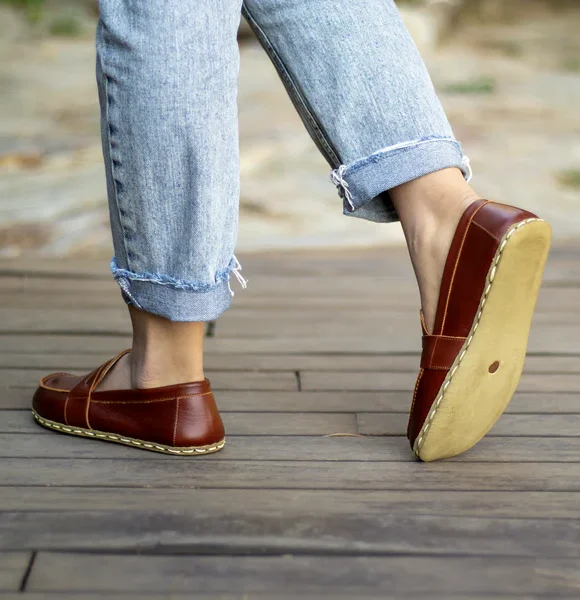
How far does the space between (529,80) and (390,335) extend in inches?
133

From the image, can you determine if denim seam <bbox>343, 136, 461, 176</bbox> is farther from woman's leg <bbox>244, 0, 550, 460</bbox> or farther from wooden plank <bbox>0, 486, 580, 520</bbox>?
wooden plank <bbox>0, 486, 580, 520</bbox>

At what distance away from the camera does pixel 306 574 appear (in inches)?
31.7

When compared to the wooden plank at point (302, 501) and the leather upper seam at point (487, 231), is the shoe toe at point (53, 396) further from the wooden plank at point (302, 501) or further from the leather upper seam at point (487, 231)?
the leather upper seam at point (487, 231)

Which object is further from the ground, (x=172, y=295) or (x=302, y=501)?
(x=172, y=295)

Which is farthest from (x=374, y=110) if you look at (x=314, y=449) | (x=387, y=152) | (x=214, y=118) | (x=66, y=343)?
(x=66, y=343)

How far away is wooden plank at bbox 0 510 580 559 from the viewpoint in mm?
847

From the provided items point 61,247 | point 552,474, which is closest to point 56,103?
point 61,247

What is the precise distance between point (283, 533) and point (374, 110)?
470mm

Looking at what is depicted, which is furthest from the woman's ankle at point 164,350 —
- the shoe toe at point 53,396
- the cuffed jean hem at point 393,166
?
the cuffed jean hem at point 393,166

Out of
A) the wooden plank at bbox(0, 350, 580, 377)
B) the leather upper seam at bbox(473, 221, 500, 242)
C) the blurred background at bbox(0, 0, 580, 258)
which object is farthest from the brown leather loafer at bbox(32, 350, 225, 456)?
the blurred background at bbox(0, 0, 580, 258)

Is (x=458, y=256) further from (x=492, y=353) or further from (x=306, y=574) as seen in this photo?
(x=306, y=574)

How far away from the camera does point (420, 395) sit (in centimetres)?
103

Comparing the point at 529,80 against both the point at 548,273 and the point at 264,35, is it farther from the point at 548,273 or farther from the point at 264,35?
the point at 264,35

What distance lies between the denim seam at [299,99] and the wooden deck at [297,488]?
36 cm
